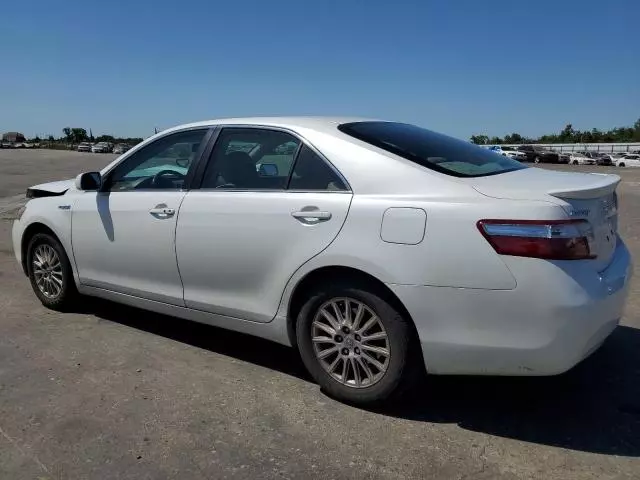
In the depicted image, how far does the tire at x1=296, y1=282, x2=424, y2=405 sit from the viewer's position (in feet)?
10.3

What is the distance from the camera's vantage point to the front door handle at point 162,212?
13.2ft

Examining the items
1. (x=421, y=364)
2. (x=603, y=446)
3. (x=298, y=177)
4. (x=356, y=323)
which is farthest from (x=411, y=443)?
(x=298, y=177)

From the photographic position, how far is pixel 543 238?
109 inches

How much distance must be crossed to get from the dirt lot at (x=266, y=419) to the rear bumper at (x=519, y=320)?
1.37ft

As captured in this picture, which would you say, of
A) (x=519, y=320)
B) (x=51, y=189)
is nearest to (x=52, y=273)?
(x=51, y=189)

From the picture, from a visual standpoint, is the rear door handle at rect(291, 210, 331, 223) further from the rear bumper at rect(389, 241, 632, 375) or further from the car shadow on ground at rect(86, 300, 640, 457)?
the car shadow on ground at rect(86, 300, 640, 457)

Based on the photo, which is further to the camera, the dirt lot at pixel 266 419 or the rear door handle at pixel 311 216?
the rear door handle at pixel 311 216

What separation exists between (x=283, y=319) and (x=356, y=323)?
1.65ft

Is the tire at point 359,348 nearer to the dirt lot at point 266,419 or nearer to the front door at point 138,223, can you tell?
the dirt lot at point 266,419

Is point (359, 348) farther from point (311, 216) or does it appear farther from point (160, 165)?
point (160, 165)

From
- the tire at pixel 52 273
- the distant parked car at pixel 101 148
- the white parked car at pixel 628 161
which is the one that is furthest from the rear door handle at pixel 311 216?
the distant parked car at pixel 101 148

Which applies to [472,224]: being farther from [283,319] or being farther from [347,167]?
[283,319]

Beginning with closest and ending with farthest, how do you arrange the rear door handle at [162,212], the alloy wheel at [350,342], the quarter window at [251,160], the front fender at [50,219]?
the alloy wheel at [350,342] → the quarter window at [251,160] → the rear door handle at [162,212] → the front fender at [50,219]

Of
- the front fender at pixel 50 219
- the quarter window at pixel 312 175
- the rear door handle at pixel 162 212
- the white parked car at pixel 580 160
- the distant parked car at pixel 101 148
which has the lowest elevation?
the white parked car at pixel 580 160
